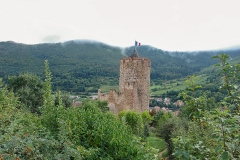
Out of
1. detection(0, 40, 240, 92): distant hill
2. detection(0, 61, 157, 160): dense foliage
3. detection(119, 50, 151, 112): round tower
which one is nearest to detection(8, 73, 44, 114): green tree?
detection(119, 50, 151, 112): round tower

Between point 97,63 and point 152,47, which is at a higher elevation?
point 152,47

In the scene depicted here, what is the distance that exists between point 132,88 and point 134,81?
0.85m

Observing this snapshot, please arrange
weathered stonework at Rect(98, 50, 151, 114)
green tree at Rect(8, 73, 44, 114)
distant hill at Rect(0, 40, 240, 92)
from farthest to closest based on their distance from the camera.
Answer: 1. distant hill at Rect(0, 40, 240, 92)
2. weathered stonework at Rect(98, 50, 151, 114)
3. green tree at Rect(8, 73, 44, 114)

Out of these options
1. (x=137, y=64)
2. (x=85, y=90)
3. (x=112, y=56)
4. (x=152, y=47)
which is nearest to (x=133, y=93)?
(x=137, y=64)

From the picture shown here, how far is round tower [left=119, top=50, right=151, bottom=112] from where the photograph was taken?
2336 cm

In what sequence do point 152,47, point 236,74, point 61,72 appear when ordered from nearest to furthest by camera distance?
point 236,74 → point 61,72 → point 152,47

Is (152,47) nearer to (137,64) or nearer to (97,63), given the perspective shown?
(97,63)

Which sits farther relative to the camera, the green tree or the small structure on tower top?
the small structure on tower top

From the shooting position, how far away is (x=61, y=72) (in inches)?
2837

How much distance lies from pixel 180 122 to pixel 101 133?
13508 mm

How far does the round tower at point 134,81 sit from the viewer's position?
23.4m

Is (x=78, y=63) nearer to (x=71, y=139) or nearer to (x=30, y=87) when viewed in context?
(x=30, y=87)

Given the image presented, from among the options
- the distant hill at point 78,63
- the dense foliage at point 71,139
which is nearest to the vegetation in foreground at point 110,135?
the dense foliage at point 71,139

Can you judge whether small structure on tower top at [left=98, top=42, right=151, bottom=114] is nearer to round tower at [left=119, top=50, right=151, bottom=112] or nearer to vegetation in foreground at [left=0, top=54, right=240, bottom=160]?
round tower at [left=119, top=50, right=151, bottom=112]
